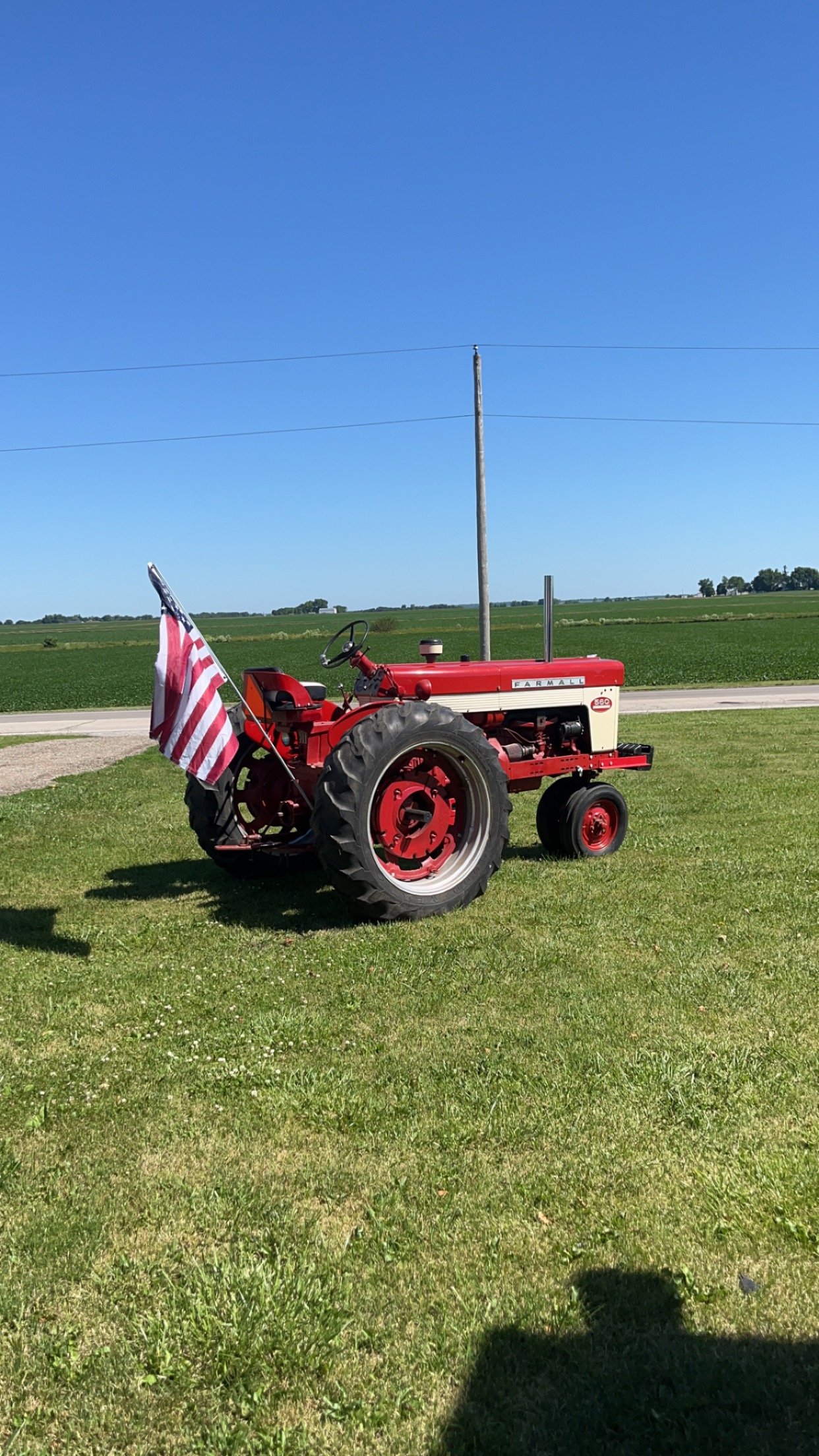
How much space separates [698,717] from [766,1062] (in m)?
12.5

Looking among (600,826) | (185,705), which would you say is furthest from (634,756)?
(185,705)

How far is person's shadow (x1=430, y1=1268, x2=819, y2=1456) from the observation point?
6.61ft

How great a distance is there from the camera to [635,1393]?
214 cm

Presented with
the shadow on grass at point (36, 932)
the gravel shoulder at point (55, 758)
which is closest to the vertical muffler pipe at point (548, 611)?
the shadow on grass at point (36, 932)

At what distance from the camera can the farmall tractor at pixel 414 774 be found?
17.5ft

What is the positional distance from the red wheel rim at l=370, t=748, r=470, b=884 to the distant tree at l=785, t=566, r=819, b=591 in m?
176

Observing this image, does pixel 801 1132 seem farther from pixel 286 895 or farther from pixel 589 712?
pixel 589 712

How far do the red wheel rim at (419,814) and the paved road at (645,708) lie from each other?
38.0 feet

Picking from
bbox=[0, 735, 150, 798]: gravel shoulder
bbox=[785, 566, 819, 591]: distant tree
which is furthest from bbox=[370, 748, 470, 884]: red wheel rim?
bbox=[785, 566, 819, 591]: distant tree

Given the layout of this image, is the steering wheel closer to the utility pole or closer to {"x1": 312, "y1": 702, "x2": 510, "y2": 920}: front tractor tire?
{"x1": 312, "y1": 702, "x2": 510, "y2": 920}: front tractor tire

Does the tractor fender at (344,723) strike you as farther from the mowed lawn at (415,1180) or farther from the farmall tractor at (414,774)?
the mowed lawn at (415,1180)

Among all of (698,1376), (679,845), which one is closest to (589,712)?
(679,845)

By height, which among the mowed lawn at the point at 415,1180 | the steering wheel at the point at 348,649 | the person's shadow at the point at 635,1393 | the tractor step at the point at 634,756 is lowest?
the person's shadow at the point at 635,1393

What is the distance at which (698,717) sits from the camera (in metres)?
15.6
